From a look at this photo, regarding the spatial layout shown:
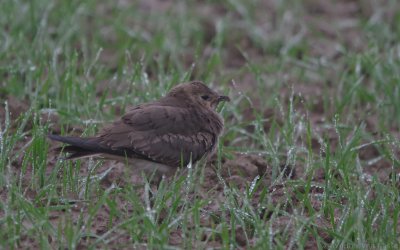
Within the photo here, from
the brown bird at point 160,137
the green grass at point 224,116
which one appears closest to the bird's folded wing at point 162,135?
the brown bird at point 160,137

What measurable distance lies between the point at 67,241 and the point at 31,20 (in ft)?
11.4

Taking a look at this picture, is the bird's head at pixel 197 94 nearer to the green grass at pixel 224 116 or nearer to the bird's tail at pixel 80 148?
the green grass at pixel 224 116

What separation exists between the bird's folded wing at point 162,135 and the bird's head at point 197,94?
0.21 meters

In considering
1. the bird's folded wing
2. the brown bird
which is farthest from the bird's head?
the bird's folded wing

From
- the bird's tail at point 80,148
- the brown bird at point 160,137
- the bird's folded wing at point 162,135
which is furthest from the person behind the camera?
the bird's folded wing at point 162,135

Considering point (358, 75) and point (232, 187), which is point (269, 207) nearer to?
point (232, 187)

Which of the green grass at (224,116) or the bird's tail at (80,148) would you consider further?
the bird's tail at (80,148)

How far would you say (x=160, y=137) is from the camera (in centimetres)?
573

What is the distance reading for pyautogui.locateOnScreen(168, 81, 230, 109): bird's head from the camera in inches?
244

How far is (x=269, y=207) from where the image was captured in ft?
16.5

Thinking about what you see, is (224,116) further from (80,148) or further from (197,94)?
(80,148)

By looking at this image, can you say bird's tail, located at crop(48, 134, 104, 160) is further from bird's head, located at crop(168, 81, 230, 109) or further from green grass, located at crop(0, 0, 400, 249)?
bird's head, located at crop(168, 81, 230, 109)

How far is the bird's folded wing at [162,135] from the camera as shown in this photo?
559cm

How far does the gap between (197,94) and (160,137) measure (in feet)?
2.06
